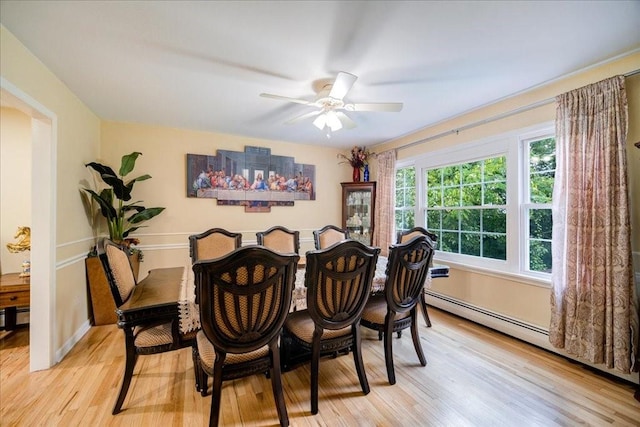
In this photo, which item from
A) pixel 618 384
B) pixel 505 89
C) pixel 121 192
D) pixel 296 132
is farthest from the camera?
pixel 296 132

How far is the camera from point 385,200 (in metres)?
4.23

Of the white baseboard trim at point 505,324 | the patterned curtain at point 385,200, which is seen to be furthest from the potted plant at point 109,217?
the white baseboard trim at point 505,324

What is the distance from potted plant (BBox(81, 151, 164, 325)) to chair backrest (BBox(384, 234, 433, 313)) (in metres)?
2.81

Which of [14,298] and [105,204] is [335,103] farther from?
[14,298]

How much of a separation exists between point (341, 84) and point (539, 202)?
2256 millimetres

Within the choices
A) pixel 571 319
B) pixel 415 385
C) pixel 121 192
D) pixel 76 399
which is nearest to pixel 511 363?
pixel 571 319

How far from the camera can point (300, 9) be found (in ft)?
4.91

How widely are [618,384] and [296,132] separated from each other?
4.00m

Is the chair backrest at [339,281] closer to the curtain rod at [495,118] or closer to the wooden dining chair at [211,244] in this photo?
the wooden dining chair at [211,244]

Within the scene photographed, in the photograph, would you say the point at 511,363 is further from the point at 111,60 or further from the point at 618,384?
the point at 111,60

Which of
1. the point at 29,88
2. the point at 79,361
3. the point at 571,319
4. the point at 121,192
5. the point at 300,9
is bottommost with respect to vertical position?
the point at 79,361

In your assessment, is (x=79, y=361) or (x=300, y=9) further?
(x=79, y=361)

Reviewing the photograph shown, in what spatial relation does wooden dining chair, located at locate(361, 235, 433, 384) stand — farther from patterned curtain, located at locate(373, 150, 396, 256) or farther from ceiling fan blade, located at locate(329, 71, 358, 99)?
patterned curtain, located at locate(373, 150, 396, 256)

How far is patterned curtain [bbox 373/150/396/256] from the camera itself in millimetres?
4160
